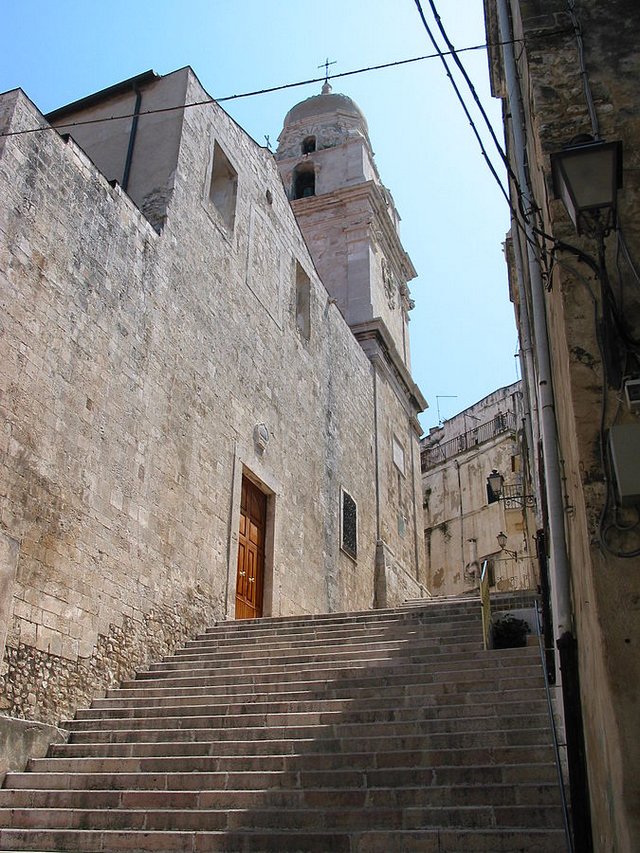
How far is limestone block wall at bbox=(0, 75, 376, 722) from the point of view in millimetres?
7270

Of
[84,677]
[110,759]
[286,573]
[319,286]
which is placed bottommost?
[110,759]

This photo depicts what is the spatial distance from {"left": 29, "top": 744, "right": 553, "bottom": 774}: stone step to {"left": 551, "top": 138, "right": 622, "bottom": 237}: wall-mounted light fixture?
11.5 ft

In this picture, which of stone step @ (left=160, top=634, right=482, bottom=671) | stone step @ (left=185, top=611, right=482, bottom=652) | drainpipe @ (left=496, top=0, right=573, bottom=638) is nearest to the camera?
drainpipe @ (left=496, top=0, right=573, bottom=638)

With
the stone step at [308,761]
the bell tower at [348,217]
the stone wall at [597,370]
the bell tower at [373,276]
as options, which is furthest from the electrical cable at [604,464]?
the bell tower at [348,217]

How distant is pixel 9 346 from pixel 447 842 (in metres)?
5.63

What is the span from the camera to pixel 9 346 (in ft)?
23.9

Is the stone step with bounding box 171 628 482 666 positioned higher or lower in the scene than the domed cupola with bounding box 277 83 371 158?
lower

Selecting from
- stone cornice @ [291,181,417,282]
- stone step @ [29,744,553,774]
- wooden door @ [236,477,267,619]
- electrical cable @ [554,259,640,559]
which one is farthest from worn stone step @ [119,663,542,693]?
stone cornice @ [291,181,417,282]

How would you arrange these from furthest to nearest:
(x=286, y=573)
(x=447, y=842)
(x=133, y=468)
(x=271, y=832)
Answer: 1. (x=286, y=573)
2. (x=133, y=468)
3. (x=271, y=832)
4. (x=447, y=842)

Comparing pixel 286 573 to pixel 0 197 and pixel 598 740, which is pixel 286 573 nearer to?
pixel 0 197

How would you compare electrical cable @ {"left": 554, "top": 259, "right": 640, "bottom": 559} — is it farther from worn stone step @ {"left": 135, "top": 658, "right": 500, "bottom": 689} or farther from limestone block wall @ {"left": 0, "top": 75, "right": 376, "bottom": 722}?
limestone block wall @ {"left": 0, "top": 75, "right": 376, "bottom": 722}

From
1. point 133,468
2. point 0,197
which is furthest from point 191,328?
point 0,197

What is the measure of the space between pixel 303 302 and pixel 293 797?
11.8 metres

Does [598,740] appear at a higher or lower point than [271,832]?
higher
